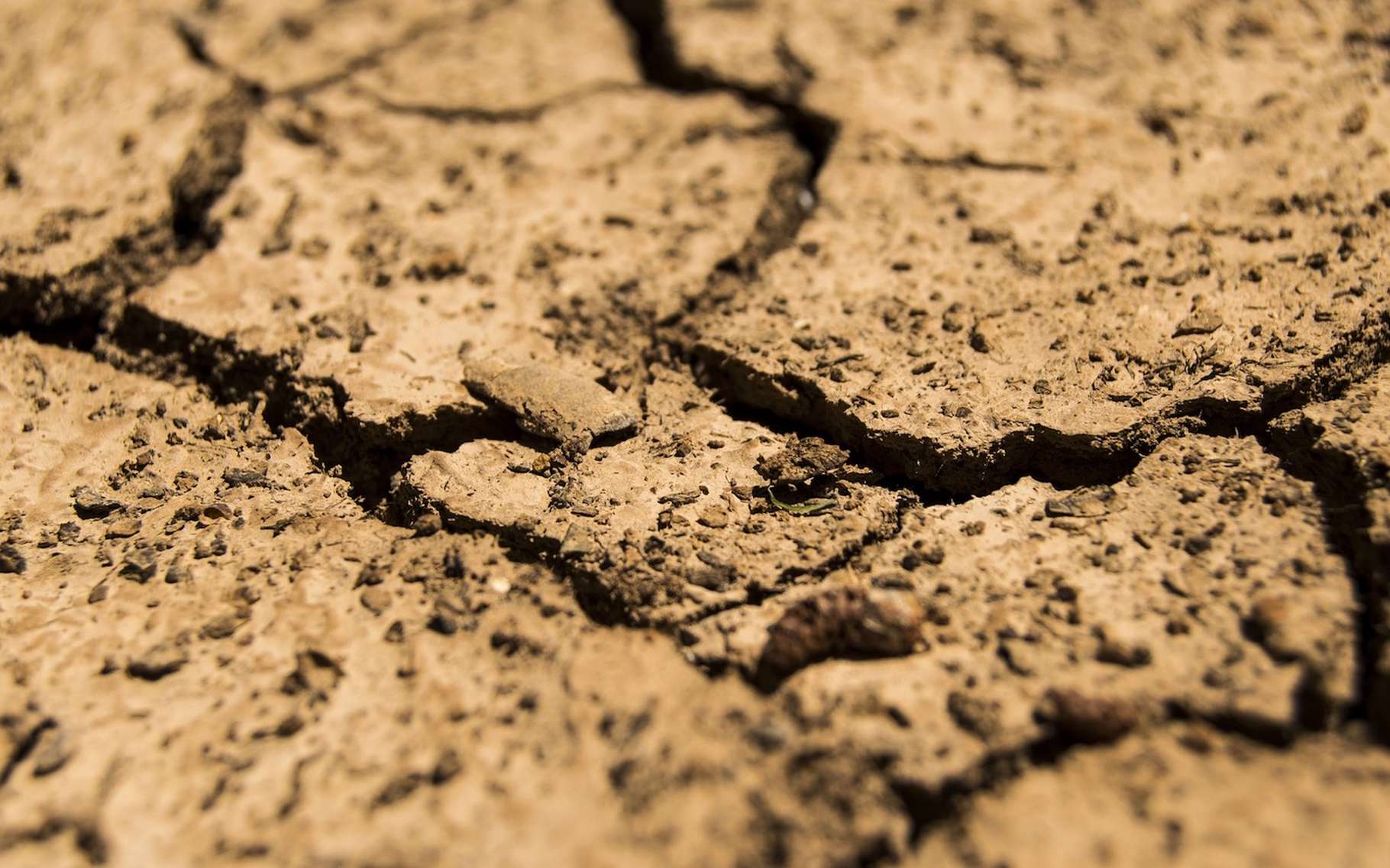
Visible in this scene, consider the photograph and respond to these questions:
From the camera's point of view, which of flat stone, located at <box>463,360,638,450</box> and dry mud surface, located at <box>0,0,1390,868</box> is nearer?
dry mud surface, located at <box>0,0,1390,868</box>

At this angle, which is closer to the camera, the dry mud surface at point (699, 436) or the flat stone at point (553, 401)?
the dry mud surface at point (699, 436)

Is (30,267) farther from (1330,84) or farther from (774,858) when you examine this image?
(1330,84)

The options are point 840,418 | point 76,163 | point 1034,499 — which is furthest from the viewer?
point 76,163

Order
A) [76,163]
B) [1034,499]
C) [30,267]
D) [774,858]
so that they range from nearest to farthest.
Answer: [774,858] → [1034,499] → [30,267] → [76,163]

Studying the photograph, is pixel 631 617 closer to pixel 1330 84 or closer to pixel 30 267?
pixel 30 267

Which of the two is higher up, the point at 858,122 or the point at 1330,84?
the point at 1330,84

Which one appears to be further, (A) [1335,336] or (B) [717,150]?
(B) [717,150]

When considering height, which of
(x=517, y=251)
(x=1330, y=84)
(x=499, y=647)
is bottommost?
(x=499, y=647)

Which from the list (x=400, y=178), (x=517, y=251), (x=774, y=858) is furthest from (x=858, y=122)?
(x=774, y=858)
